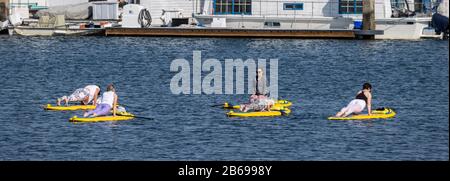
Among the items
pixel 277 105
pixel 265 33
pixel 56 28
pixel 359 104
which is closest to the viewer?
pixel 359 104

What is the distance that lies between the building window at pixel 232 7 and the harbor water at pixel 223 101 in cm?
403

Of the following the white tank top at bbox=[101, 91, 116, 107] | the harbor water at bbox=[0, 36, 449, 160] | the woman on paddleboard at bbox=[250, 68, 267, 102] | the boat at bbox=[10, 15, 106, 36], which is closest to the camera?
the harbor water at bbox=[0, 36, 449, 160]

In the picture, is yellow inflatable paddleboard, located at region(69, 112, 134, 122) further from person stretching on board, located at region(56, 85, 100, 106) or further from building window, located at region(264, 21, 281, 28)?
building window, located at region(264, 21, 281, 28)

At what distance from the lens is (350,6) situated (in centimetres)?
10506

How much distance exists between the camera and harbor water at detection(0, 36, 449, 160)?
4584 cm

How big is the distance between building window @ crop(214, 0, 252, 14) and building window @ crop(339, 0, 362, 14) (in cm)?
685

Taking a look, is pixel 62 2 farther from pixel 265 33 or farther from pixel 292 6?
pixel 265 33

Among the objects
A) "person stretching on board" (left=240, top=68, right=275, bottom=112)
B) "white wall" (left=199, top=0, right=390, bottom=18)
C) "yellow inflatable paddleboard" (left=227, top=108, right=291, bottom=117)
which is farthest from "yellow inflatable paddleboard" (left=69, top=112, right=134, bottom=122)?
"white wall" (left=199, top=0, right=390, bottom=18)

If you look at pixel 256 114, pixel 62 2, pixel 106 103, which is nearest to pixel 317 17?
pixel 62 2

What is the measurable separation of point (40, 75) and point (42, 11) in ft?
131

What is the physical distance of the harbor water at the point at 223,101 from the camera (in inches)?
1805

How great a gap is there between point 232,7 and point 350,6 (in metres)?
8.85

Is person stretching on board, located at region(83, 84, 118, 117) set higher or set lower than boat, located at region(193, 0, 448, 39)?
lower
